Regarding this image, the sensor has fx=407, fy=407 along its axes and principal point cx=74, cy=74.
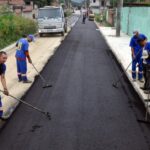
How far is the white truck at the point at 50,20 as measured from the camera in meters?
32.6

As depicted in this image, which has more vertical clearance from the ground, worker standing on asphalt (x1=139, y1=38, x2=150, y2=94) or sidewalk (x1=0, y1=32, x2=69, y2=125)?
worker standing on asphalt (x1=139, y1=38, x2=150, y2=94)

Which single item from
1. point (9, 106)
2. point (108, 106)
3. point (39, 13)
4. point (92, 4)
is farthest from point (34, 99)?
point (92, 4)

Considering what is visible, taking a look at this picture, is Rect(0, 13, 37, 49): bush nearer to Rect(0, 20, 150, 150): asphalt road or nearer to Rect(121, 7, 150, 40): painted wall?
Rect(121, 7, 150, 40): painted wall

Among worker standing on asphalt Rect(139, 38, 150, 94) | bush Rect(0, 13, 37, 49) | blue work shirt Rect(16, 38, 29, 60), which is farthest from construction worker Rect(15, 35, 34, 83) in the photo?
bush Rect(0, 13, 37, 49)

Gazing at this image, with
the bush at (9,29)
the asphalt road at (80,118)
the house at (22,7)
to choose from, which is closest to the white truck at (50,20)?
the bush at (9,29)

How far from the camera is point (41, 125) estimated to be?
9250mm

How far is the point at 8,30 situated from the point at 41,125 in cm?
1760

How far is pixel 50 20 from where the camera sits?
32531 mm

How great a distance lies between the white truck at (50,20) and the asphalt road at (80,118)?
1711 cm

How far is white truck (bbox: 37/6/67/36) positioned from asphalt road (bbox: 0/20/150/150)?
1711 cm

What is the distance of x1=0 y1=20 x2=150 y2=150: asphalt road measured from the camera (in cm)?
812

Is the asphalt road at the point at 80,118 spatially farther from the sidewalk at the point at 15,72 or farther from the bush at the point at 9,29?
the bush at the point at 9,29

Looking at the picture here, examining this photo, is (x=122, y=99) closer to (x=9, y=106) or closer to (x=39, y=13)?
(x=9, y=106)

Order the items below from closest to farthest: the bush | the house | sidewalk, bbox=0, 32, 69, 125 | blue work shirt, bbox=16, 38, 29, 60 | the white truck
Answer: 1. sidewalk, bbox=0, 32, 69, 125
2. blue work shirt, bbox=16, 38, 29, 60
3. the bush
4. the white truck
5. the house
